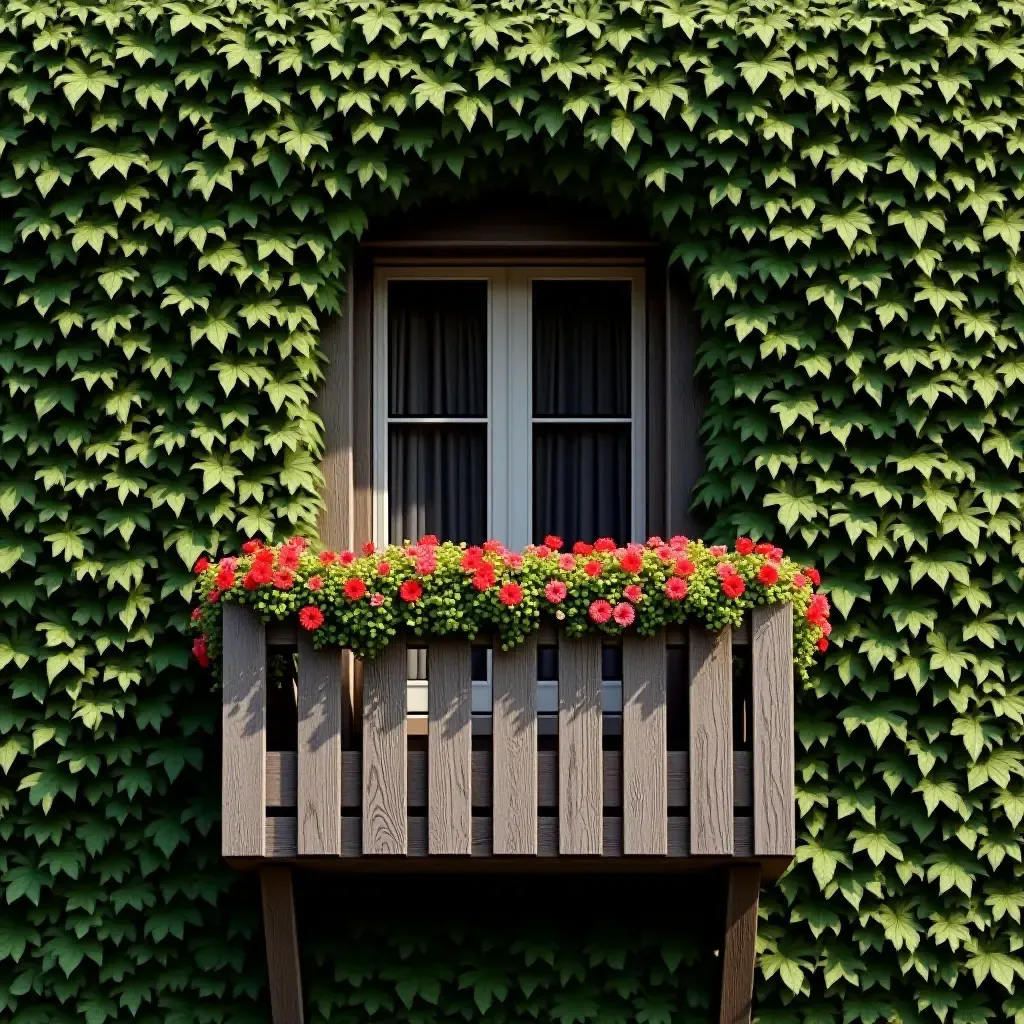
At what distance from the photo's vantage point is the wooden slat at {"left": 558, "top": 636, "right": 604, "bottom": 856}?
6.55 metres

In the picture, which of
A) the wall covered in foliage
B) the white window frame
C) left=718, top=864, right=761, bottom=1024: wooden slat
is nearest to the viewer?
left=718, top=864, right=761, bottom=1024: wooden slat

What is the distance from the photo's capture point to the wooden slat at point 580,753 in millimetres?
6555

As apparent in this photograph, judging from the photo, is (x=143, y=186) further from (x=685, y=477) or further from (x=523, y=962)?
(x=523, y=962)

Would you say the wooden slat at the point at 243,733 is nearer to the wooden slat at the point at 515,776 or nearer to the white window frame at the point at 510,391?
the wooden slat at the point at 515,776

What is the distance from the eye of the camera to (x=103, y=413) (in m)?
7.34

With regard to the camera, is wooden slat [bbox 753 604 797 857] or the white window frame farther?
the white window frame

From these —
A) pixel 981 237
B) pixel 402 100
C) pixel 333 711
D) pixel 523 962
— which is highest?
pixel 402 100

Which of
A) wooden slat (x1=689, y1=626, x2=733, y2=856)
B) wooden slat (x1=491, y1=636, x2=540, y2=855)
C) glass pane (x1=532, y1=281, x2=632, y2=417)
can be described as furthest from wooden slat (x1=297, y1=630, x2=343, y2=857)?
glass pane (x1=532, y1=281, x2=632, y2=417)

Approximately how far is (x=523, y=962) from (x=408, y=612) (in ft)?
5.16

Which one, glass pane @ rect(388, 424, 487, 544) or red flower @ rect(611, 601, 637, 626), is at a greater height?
glass pane @ rect(388, 424, 487, 544)

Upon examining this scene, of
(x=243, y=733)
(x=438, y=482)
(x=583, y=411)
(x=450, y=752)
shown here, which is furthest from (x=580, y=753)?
(x=583, y=411)

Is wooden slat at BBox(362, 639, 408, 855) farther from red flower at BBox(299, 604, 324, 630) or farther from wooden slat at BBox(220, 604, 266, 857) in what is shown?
wooden slat at BBox(220, 604, 266, 857)

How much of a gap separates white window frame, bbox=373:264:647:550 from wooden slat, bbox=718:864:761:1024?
1.58m

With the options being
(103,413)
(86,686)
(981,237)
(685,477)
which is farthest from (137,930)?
(981,237)
